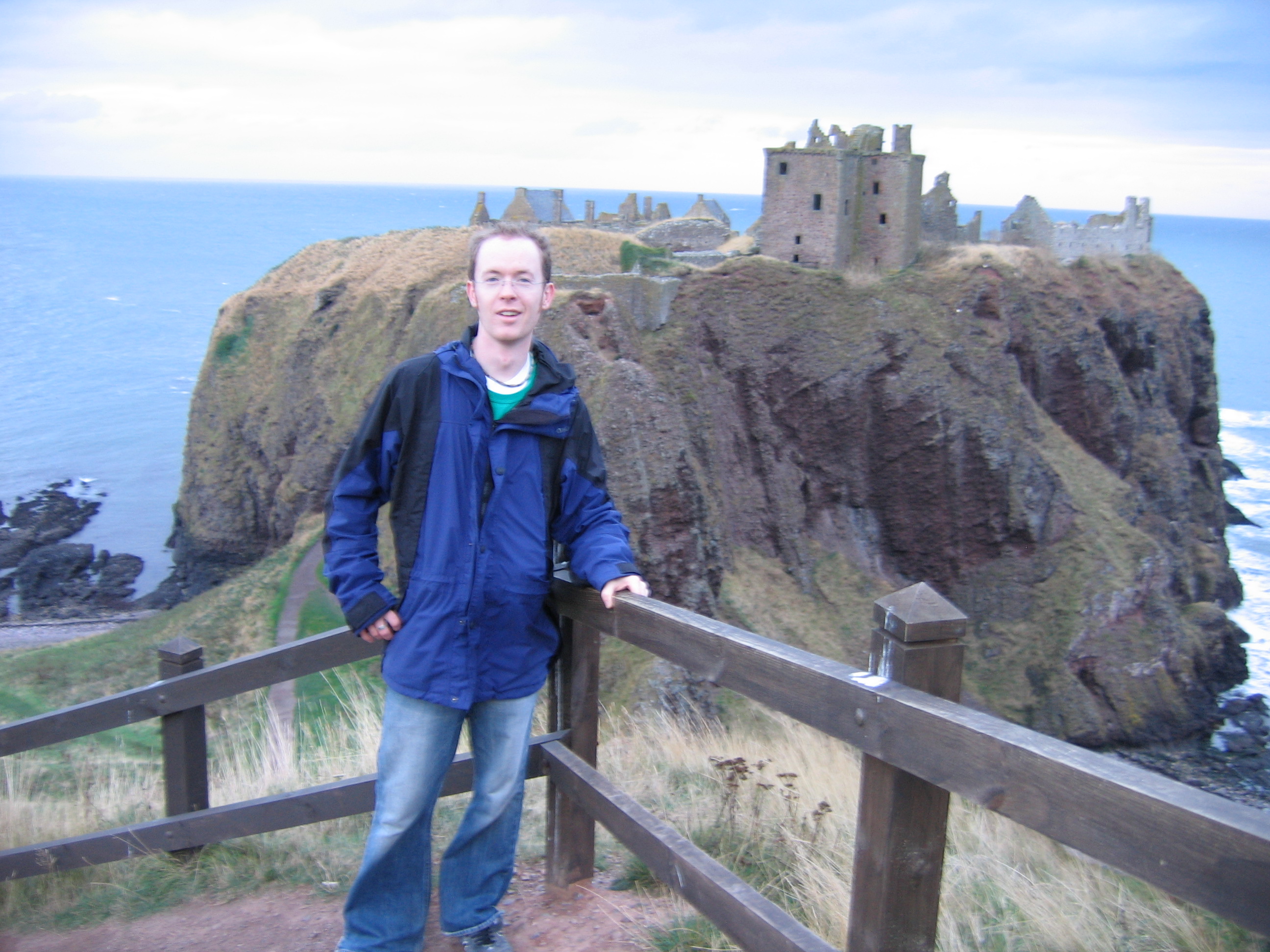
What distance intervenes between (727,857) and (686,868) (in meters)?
1.52

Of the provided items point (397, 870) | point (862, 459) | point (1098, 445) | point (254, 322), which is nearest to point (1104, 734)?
point (862, 459)

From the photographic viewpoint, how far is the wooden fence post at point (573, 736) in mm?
4727

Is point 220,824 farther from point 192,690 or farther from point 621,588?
point 621,588

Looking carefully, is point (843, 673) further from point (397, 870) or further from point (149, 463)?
point (149, 463)

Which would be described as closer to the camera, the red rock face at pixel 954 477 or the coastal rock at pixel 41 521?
the red rock face at pixel 954 477

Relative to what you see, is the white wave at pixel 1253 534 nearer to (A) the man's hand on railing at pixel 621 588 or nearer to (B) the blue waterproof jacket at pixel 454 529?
(A) the man's hand on railing at pixel 621 588

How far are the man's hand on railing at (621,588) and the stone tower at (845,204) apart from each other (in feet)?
115

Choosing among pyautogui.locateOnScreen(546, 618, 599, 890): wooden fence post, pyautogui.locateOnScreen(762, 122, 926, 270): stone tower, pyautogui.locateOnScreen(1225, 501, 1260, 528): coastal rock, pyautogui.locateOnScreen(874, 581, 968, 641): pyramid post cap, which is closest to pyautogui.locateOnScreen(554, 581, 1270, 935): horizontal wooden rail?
pyautogui.locateOnScreen(874, 581, 968, 641): pyramid post cap

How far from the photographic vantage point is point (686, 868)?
3.84 meters

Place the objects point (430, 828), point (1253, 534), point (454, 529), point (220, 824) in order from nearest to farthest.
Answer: point (454, 529), point (430, 828), point (220, 824), point (1253, 534)

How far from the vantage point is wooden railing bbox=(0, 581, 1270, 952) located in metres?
2.26

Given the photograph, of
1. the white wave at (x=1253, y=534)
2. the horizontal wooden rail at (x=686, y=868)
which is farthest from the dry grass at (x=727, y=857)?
the white wave at (x=1253, y=534)

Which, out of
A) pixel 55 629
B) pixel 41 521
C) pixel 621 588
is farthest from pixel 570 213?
pixel 621 588

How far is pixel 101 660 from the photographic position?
25219 millimetres
